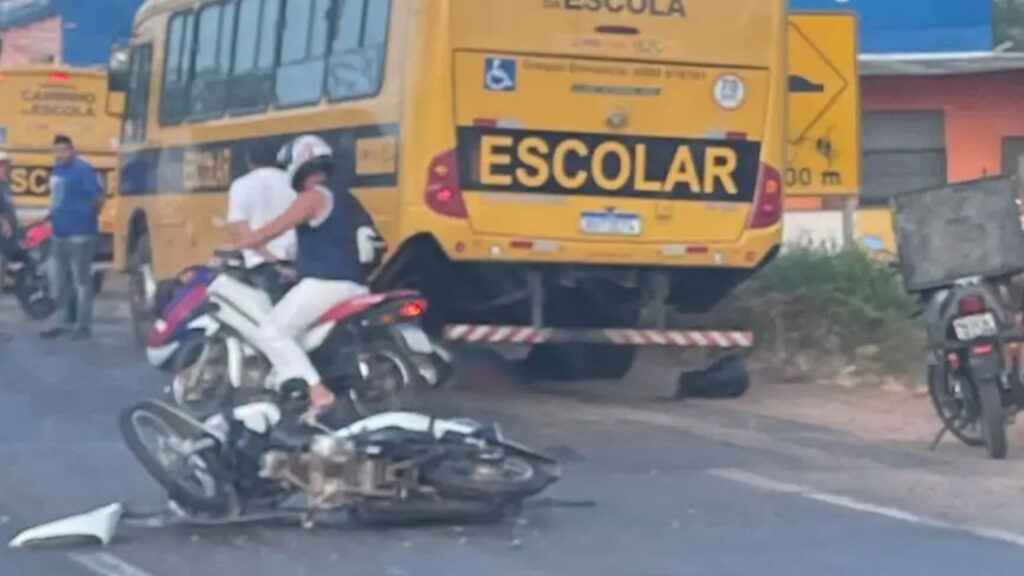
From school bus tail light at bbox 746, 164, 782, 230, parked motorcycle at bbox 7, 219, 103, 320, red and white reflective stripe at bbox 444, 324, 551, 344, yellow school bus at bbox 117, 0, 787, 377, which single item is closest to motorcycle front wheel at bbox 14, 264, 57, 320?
parked motorcycle at bbox 7, 219, 103, 320

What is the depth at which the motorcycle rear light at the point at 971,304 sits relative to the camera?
13172mm

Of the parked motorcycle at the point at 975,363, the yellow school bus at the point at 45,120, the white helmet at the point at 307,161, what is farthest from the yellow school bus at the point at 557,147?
the yellow school bus at the point at 45,120

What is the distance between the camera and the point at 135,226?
21.5m

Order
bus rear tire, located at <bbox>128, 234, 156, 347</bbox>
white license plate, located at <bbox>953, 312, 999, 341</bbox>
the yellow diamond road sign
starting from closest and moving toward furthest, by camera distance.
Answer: white license plate, located at <bbox>953, 312, 999, 341</bbox>
the yellow diamond road sign
bus rear tire, located at <bbox>128, 234, 156, 347</bbox>

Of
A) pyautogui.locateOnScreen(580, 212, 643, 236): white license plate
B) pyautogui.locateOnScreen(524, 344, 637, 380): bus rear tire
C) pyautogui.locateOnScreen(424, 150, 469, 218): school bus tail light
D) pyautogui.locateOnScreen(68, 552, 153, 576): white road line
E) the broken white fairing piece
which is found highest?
pyautogui.locateOnScreen(424, 150, 469, 218): school bus tail light

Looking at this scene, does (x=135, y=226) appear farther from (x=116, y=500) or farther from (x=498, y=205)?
(x=116, y=500)

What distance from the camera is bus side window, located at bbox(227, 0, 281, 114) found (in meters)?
17.8

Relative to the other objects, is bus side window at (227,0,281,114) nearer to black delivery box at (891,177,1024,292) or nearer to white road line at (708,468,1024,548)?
black delivery box at (891,177,1024,292)

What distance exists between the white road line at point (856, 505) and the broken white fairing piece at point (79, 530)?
3727 millimetres

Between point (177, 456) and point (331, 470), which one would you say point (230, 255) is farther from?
point (331, 470)

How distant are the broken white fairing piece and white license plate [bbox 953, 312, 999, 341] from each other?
5492mm

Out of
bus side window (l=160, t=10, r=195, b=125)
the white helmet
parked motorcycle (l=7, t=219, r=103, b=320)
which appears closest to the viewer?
the white helmet

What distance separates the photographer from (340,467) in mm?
10086

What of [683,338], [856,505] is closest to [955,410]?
[856,505]
